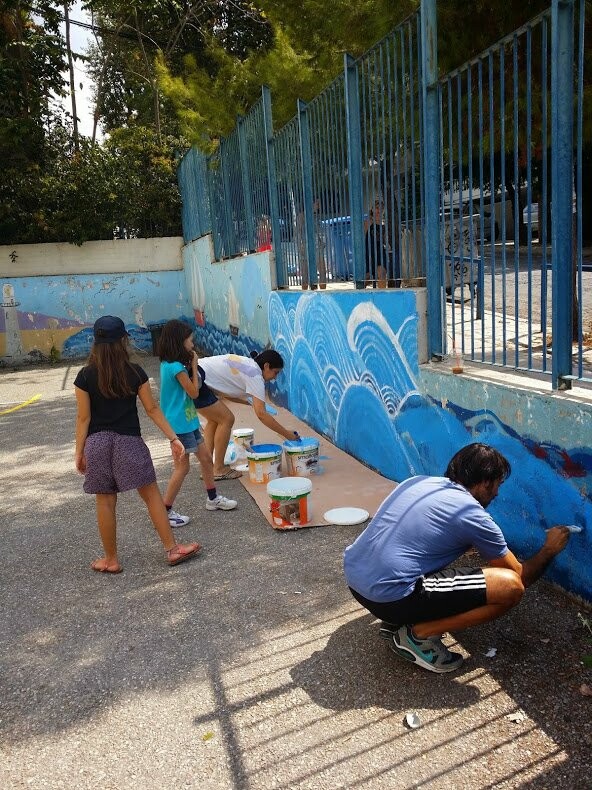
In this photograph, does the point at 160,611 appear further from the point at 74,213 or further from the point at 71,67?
the point at 71,67

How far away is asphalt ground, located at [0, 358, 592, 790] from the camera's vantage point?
2.61 m

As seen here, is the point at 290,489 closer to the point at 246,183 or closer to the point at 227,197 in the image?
the point at 246,183

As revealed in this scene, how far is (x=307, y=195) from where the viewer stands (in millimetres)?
7133

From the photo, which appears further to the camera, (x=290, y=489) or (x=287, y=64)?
(x=287, y=64)

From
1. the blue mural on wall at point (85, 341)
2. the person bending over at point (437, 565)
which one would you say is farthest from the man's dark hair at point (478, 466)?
the blue mural on wall at point (85, 341)

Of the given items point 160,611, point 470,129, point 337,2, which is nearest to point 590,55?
point 470,129

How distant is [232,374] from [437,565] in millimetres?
3308

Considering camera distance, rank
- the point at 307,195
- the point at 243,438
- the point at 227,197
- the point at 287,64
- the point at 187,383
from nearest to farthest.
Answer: the point at 187,383 < the point at 243,438 < the point at 307,195 < the point at 287,64 < the point at 227,197

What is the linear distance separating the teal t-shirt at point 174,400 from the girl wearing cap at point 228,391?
64 centimetres

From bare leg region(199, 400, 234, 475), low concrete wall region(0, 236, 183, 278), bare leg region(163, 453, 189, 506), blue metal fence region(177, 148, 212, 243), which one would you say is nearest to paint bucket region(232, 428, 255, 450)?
bare leg region(199, 400, 234, 475)

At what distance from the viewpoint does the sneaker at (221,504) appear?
5410 mm

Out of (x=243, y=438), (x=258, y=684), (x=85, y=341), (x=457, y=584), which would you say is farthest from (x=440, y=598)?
(x=85, y=341)

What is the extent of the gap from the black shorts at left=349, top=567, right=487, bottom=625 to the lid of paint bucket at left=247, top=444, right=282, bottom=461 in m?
2.89

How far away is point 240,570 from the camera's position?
4.32m
